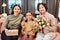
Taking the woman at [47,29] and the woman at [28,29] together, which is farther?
the woman at [28,29]

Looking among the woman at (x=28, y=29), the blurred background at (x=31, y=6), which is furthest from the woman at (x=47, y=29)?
the blurred background at (x=31, y=6)

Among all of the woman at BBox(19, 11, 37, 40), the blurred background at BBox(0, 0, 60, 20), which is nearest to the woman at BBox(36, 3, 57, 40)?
the woman at BBox(19, 11, 37, 40)

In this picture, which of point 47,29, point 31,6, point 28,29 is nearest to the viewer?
point 47,29

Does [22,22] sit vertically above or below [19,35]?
above

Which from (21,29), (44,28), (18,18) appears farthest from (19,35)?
(44,28)

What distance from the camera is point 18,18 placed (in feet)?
9.61

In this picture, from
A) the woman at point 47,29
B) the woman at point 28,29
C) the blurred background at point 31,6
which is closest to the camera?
the woman at point 47,29

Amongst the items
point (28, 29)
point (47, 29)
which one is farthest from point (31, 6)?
point (47, 29)

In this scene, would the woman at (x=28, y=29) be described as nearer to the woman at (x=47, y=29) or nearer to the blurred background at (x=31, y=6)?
the woman at (x=47, y=29)

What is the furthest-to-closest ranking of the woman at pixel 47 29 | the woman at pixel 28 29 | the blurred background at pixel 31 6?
the blurred background at pixel 31 6
the woman at pixel 28 29
the woman at pixel 47 29

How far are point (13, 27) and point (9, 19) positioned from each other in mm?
172

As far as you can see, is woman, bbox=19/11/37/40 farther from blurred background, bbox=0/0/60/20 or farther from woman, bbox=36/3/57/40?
blurred background, bbox=0/0/60/20

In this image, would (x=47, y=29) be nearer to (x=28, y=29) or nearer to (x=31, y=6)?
(x=28, y=29)

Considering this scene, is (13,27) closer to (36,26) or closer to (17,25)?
(17,25)
